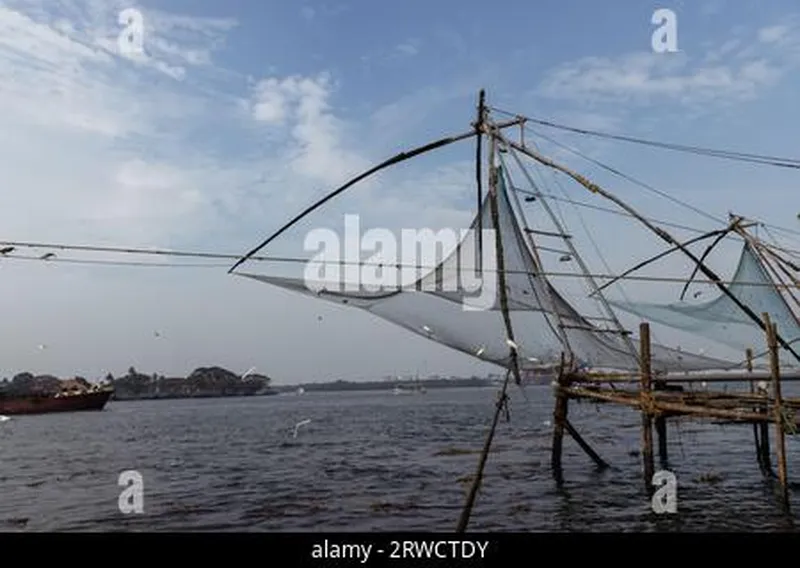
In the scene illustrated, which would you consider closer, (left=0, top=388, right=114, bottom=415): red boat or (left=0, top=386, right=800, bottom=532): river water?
(left=0, top=386, right=800, bottom=532): river water

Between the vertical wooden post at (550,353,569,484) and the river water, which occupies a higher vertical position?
the vertical wooden post at (550,353,569,484)

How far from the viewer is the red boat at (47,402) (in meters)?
87.9

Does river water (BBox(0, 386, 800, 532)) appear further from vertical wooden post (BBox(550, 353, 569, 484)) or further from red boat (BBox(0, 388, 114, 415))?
red boat (BBox(0, 388, 114, 415))

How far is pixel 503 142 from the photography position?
13617mm

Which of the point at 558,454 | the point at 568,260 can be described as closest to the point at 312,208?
the point at 568,260

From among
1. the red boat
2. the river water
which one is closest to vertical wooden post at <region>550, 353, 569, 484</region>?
the river water

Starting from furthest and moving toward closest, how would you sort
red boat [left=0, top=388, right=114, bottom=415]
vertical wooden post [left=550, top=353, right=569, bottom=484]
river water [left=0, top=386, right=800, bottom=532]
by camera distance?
red boat [left=0, top=388, right=114, bottom=415]
vertical wooden post [left=550, top=353, right=569, bottom=484]
river water [left=0, top=386, right=800, bottom=532]

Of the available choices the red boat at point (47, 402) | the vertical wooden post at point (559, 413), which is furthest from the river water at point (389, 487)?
the red boat at point (47, 402)

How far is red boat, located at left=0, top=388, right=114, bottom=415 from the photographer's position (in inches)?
3462
